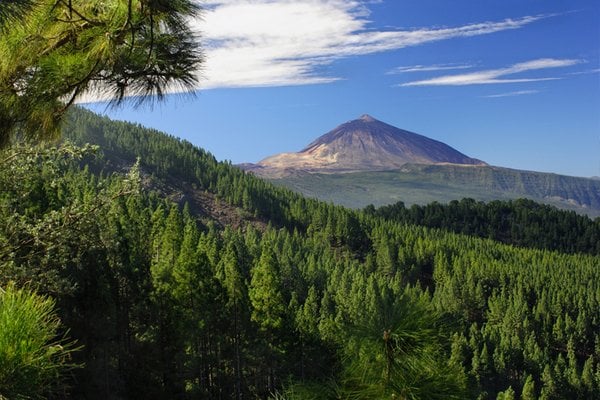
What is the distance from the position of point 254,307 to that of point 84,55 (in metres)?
30.5

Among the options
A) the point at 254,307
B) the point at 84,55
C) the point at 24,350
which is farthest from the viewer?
the point at 254,307

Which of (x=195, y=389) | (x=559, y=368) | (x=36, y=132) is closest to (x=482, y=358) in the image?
(x=559, y=368)

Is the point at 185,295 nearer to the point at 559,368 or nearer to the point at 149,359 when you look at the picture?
the point at 149,359

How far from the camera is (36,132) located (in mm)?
5559

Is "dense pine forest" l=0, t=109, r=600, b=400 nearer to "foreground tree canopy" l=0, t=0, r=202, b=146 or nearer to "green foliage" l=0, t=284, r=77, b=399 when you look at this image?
"green foliage" l=0, t=284, r=77, b=399

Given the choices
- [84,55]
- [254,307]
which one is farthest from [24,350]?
[254,307]

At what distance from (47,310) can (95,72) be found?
9.41 ft

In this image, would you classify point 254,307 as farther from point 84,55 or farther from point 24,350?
point 24,350

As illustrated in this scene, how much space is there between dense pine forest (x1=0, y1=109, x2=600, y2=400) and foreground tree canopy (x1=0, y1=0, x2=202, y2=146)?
3.48ft

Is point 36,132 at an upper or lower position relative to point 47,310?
upper

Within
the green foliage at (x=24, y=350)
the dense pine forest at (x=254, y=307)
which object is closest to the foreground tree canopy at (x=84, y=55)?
the dense pine forest at (x=254, y=307)

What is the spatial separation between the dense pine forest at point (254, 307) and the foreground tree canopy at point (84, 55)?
3.48ft

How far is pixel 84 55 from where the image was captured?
466 centimetres

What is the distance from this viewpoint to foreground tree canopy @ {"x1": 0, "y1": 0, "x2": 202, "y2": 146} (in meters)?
4.41
